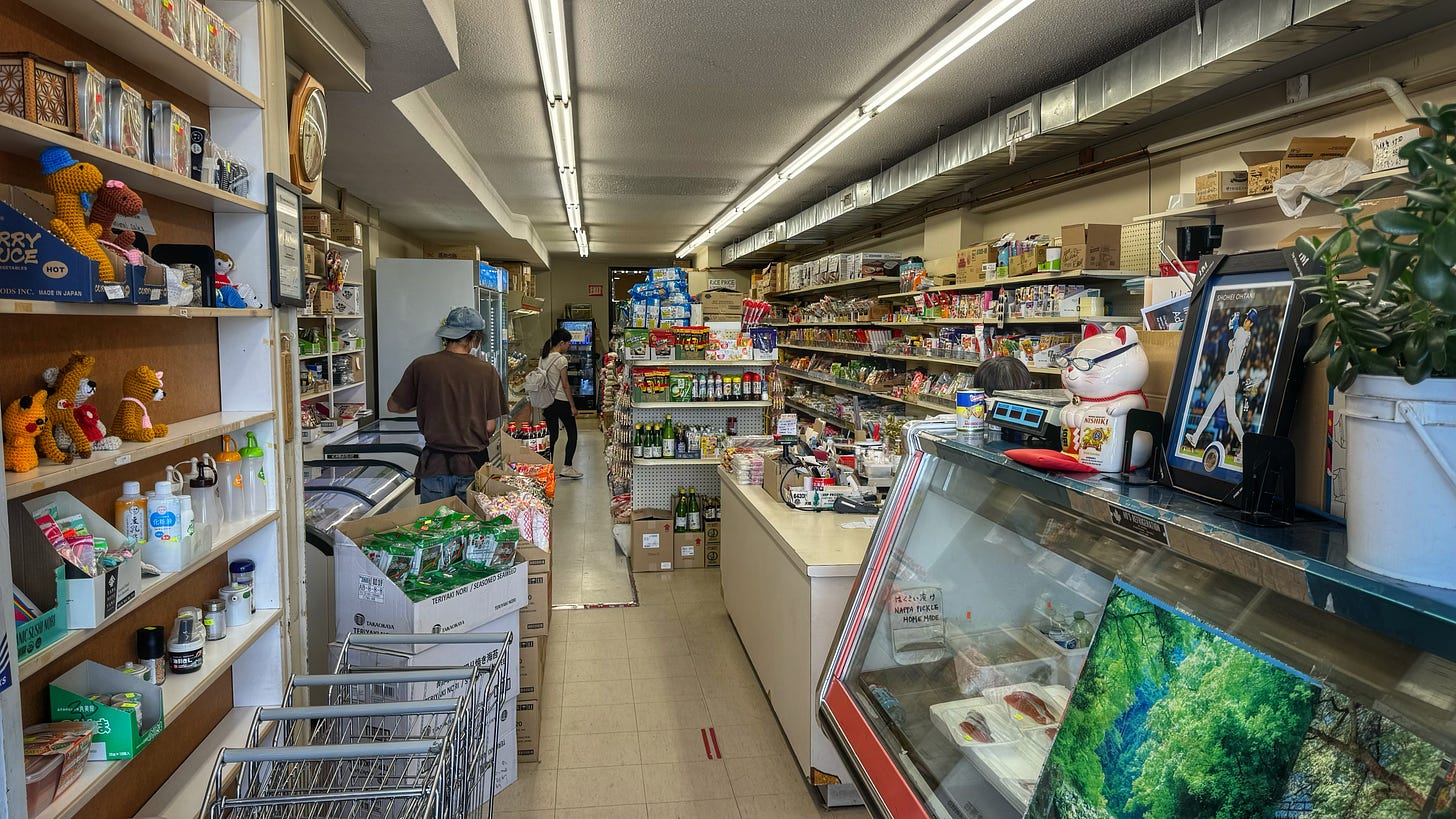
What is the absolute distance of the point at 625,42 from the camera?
5.00m

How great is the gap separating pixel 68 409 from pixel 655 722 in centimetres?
288

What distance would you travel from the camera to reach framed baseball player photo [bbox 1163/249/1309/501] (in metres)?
1.32

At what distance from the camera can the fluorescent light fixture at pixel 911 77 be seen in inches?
157

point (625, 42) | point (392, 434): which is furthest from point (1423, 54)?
point (392, 434)

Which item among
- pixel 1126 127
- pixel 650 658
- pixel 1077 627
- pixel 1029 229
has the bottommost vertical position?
pixel 650 658

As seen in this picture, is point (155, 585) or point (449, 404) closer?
point (155, 585)

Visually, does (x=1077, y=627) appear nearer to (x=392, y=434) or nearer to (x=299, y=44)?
(x=299, y=44)

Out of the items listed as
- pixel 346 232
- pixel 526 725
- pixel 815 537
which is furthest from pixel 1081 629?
pixel 346 232

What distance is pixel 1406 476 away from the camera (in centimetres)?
96

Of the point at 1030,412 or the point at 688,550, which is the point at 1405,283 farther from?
the point at 688,550

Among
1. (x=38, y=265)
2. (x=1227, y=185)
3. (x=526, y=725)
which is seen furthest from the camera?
(x=1227, y=185)

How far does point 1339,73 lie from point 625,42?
3.75 meters

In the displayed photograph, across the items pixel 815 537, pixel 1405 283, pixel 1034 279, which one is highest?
pixel 1034 279

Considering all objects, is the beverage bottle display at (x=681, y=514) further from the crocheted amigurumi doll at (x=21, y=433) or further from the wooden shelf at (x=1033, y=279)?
the crocheted amigurumi doll at (x=21, y=433)
